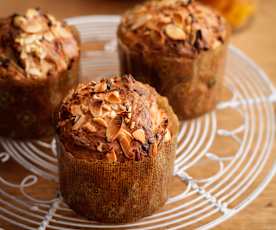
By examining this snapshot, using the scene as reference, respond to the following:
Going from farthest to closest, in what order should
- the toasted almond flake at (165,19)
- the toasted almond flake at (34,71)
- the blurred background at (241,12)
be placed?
the blurred background at (241,12), the toasted almond flake at (165,19), the toasted almond flake at (34,71)

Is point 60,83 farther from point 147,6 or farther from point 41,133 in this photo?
point 147,6

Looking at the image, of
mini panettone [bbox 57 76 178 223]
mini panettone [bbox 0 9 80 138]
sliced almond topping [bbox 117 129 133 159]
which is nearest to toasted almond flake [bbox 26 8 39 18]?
mini panettone [bbox 0 9 80 138]

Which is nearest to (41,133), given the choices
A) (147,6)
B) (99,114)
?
(99,114)

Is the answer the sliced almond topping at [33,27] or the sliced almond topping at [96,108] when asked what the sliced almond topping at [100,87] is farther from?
the sliced almond topping at [33,27]

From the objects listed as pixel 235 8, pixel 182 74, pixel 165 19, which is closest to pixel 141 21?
pixel 165 19

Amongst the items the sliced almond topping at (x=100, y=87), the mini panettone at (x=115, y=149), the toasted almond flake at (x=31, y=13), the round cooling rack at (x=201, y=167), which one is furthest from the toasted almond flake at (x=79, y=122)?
the toasted almond flake at (x=31, y=13)

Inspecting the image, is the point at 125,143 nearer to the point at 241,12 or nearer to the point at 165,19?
the point at 165,19
